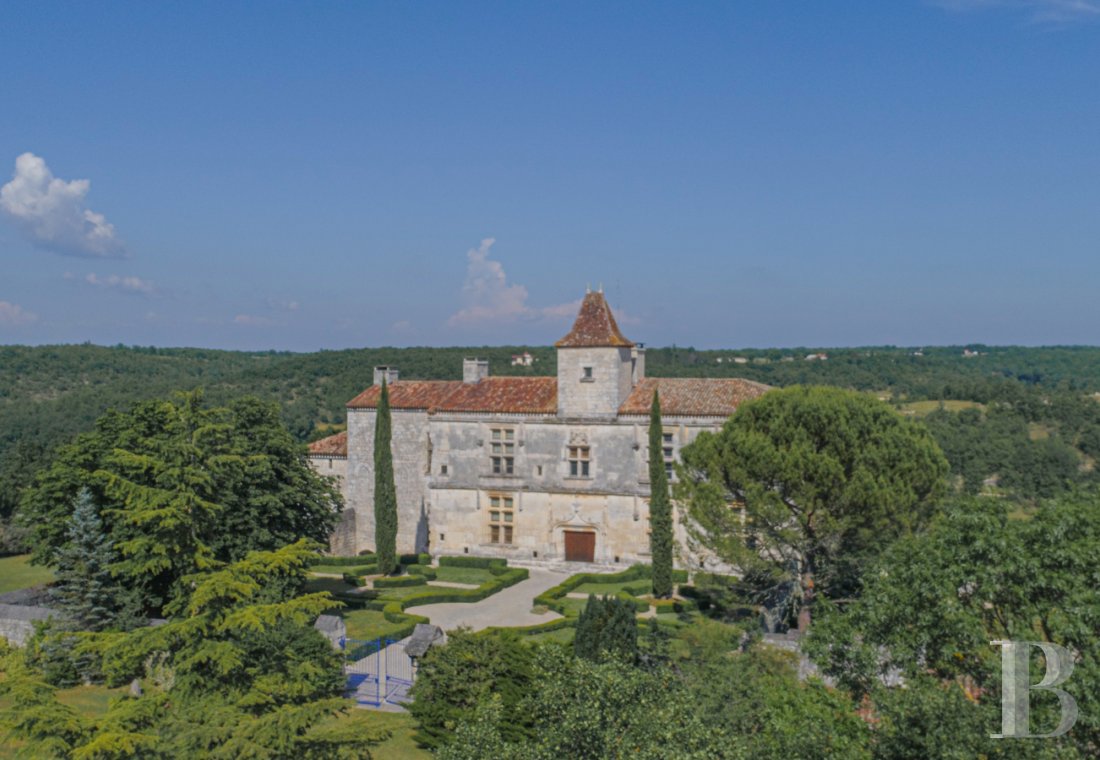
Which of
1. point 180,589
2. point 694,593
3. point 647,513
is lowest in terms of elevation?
point 694,593

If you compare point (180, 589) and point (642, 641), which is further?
point (642, 641)

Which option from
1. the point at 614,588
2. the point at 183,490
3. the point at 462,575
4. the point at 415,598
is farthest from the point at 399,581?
the point at 183,490

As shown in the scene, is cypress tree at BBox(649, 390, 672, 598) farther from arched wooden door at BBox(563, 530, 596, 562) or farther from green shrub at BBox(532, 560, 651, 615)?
arched wooden door at BBox(563, 530, 596, 562)

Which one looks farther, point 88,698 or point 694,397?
point 694,397

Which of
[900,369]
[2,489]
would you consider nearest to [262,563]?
[2,489]

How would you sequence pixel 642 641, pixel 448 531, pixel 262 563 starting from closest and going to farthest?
pixel 262 563 < pixel 642 641 < pixel 448 531

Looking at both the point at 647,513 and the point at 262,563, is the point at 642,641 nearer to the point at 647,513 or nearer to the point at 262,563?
the point at 262,563

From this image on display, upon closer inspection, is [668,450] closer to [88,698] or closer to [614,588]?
[614,588]
